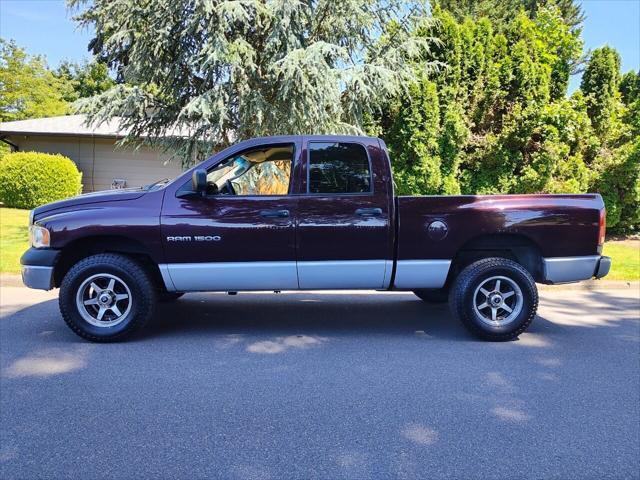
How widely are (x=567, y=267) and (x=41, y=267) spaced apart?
5365 mm

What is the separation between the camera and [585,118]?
12.3m

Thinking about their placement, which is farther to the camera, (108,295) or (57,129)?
(57,129)

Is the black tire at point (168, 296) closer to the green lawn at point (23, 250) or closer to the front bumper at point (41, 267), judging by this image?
the front bumper at point (41, 267)

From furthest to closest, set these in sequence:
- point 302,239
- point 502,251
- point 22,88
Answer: point 22,88
point 502,251
point 302,239

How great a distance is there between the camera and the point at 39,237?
5.08 metres

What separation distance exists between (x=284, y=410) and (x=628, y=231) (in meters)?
12.3

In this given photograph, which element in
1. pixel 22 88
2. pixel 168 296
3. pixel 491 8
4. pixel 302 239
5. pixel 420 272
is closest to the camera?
pixel 302 239

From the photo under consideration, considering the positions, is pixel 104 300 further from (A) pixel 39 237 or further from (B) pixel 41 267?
(A) pixel 39 237

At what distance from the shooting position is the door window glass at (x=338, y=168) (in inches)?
206

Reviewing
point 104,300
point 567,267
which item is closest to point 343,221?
point 567,267

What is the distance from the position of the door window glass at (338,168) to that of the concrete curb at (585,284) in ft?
14.7

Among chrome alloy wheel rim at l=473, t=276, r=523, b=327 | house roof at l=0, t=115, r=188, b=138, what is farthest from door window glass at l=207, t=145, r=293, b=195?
house roof at l=0, t=115, r=188, b=138

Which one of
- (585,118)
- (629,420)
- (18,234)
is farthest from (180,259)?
(585,118)

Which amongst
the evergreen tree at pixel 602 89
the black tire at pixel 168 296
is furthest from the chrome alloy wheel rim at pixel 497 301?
the evergreen tree at pixel 602 89
